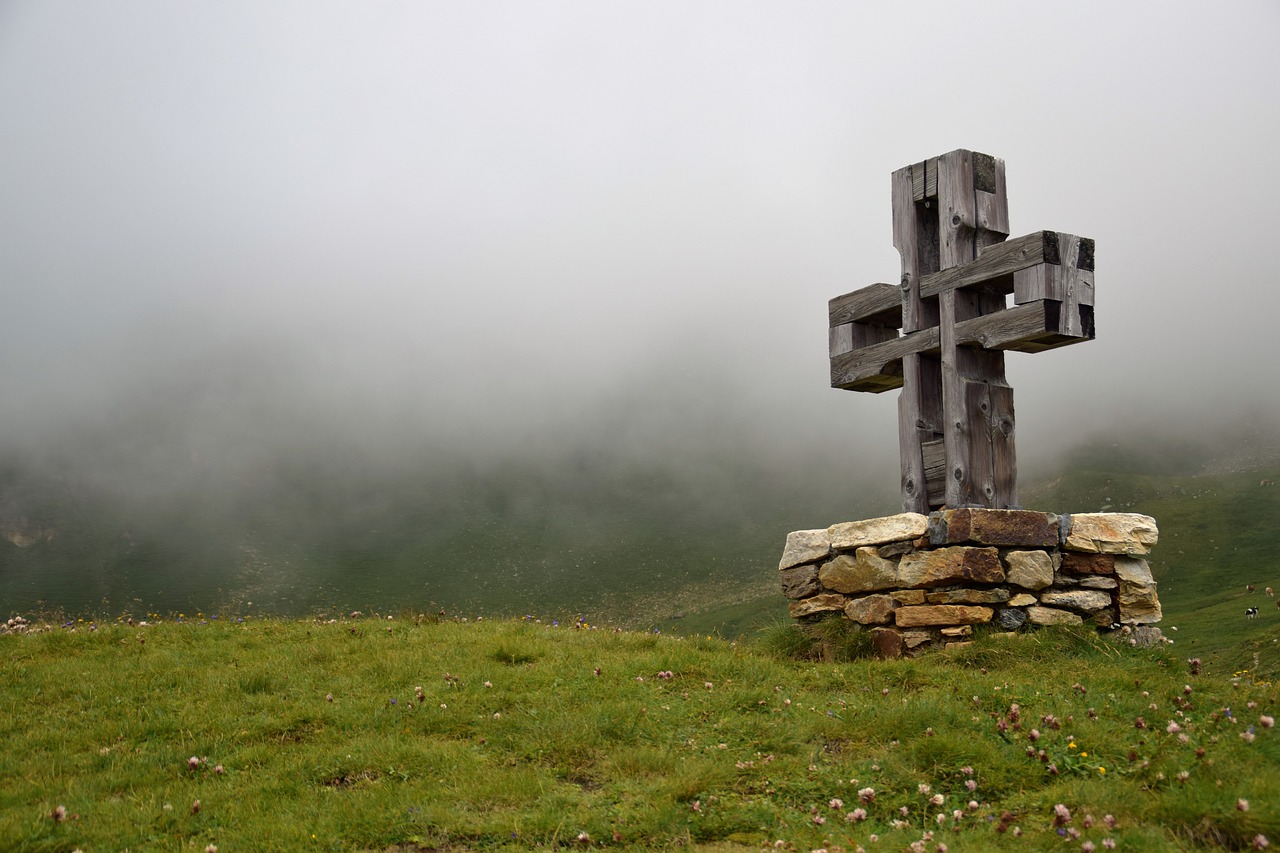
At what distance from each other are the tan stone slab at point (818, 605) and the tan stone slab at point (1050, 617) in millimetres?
1933

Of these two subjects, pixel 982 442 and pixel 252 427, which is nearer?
pixel 982 442

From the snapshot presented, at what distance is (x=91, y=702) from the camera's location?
28.6 ft

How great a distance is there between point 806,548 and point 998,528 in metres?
2.25

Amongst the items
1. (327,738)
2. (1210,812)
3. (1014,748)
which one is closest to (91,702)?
(327,738)

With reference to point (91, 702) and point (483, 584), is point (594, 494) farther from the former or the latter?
point (91, 702)

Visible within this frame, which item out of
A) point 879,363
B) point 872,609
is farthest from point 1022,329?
point 872,609

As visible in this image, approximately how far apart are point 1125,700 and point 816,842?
11.4 ft

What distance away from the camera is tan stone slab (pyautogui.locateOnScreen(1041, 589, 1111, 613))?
9.85 metres

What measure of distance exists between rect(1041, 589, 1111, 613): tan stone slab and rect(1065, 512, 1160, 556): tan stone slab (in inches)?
18.4

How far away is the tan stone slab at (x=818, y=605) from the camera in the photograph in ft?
35.1

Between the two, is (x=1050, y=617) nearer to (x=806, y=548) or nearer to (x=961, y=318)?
(x=806, y=548)

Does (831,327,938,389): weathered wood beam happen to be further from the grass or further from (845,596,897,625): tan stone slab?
the grass

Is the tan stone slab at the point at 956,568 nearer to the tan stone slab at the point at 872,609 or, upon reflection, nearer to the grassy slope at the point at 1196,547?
the tan stone slab at the point at 872,609

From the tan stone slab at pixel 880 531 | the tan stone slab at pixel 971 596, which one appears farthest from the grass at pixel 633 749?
the tan stone slab at pixel 880 531
